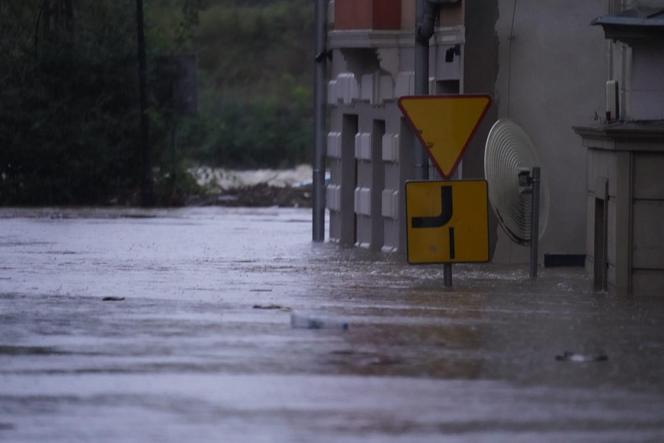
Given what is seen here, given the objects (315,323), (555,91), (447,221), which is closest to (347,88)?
(555,91)

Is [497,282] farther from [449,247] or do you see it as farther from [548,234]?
[548,234]

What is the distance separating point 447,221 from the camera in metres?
19.2

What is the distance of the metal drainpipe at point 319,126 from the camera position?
32438 mm

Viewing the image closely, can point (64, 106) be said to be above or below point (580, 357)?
above

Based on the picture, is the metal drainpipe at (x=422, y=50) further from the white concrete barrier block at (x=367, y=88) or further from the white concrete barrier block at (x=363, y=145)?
the white concrete barrier block at (x=363, y=145)

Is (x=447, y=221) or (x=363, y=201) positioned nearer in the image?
(x=447, y=221)

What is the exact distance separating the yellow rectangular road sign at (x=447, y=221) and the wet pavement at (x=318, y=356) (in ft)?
1.41

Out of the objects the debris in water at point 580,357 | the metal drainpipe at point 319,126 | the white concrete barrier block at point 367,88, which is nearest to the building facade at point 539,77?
the white concrete barrier block at point 367,88

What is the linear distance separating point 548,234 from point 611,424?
14.9 metres

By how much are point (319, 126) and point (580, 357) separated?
2043 cm

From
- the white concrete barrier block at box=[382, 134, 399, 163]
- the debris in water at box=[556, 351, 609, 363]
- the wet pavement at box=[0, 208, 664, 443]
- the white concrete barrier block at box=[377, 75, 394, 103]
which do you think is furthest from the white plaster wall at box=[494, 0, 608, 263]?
the debris in water at box=[556, 351, 609, 363]

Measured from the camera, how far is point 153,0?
173ft

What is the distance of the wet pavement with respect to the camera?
10289mm

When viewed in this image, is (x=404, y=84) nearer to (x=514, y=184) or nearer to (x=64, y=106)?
(x=514, y=184)
